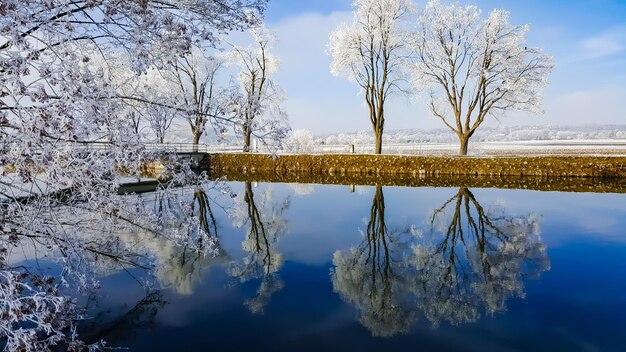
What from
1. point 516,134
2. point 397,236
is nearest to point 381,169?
point 397,236

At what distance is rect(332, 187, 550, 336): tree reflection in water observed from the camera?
589 centimetres

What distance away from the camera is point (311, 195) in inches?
679

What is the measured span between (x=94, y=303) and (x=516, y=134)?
65039mm

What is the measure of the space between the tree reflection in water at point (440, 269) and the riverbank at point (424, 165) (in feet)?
39.2

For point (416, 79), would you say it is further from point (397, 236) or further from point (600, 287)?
point (600, 287)

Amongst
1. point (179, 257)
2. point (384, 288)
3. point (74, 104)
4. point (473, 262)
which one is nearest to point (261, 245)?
point (179, 257)

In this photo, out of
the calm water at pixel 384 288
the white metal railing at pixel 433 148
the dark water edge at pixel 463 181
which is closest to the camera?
the calm water at pixel 384 288

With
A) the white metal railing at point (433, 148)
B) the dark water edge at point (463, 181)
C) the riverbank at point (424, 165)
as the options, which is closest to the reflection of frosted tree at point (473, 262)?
the dark water edge at point (463, 181)

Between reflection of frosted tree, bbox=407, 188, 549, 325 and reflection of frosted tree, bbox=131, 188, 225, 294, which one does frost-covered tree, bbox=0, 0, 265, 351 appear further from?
reflection of frosted tree, bbox=407, 188, 549, 325

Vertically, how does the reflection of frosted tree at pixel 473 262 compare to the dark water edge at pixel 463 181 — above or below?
below

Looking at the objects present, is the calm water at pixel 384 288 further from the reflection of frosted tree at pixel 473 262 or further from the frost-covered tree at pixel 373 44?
the frost-covered tree at pixel 373 44

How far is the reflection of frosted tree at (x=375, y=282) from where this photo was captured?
18.4ft

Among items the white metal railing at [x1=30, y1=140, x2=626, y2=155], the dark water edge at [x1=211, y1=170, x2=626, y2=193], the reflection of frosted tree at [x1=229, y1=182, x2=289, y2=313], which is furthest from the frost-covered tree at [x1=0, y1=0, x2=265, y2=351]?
the white metal railing at [x1=30, y1=140, x2=626, y2=155]

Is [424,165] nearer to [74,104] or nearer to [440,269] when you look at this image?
[440,269]
